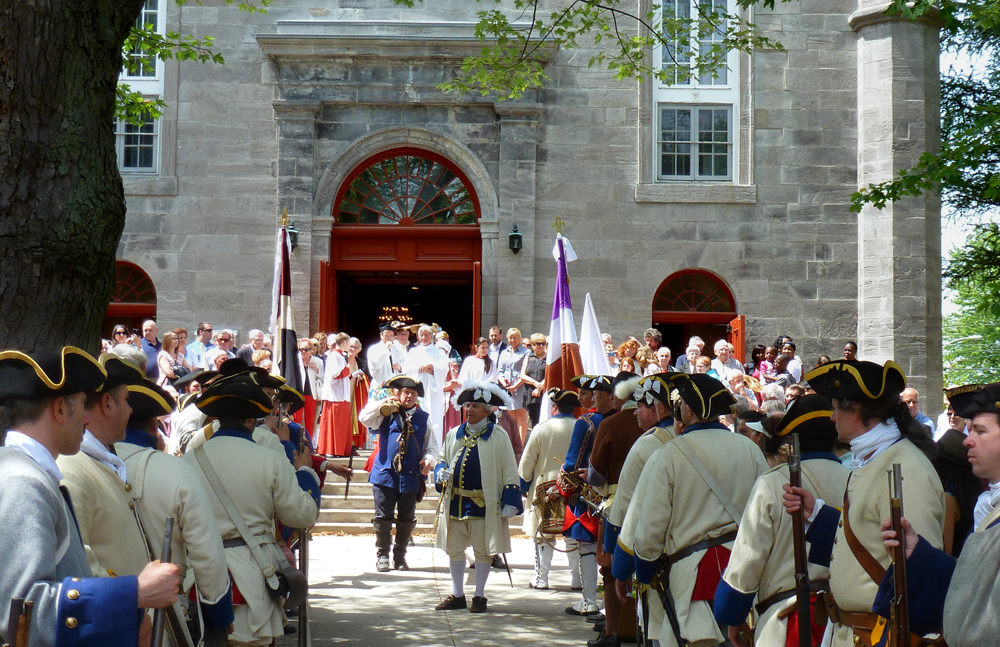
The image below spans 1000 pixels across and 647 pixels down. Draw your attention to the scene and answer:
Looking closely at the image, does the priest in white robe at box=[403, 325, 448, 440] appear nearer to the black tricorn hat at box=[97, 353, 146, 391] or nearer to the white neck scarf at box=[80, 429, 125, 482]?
the black tricorn hat at box=[97, 353, 146, 391]

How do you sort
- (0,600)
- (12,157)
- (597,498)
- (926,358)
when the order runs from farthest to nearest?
1. (926,358)
2. (597,498)
3. (12,157)
4. (0,600)

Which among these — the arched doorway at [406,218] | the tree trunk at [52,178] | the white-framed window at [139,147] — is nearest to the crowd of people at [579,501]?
the tree trunk at [52,178]

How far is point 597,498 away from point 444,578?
9.88 ft

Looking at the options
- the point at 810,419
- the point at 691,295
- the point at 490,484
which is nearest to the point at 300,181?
the point at 691,295

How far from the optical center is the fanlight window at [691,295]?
18375 mm

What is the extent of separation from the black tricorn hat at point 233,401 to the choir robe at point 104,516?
1909 mm

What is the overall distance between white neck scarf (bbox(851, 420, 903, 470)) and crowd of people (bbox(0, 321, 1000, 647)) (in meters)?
0.01

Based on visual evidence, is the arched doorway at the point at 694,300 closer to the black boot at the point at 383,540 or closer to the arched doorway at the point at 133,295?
the black boot at the point at 383,540

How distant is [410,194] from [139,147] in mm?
5028

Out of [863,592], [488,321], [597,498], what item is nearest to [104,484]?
[863,592]

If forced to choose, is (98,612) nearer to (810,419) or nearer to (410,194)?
(810,419)

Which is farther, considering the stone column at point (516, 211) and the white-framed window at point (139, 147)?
the white-framed window at point (139, 147)

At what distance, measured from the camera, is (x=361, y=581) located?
34.7 ft

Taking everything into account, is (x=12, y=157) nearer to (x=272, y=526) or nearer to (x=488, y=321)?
(x=272, y=526)
